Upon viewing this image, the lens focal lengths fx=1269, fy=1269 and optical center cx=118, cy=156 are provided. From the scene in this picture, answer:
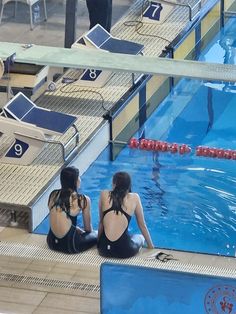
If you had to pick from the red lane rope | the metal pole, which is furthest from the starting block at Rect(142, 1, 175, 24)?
the red lane rope

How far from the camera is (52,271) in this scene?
26.8 feet

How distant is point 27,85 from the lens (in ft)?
34.0

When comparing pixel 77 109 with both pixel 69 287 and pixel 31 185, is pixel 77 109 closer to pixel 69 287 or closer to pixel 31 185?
pixel 31 185

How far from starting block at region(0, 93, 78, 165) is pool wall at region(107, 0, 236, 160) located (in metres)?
0.85

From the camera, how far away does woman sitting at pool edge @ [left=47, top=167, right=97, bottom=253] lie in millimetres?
8297

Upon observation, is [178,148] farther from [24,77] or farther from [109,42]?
[24,77]

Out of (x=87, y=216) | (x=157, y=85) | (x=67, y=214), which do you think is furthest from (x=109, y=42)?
(x=67, y=214)

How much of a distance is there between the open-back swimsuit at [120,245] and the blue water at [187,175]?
2.31 ft

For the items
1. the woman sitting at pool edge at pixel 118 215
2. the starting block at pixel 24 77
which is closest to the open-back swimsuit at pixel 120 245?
the woman sitting at pool edge at pixel 118 215

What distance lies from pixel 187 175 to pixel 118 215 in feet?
6.78

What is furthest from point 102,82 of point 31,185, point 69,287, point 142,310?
point 142,310

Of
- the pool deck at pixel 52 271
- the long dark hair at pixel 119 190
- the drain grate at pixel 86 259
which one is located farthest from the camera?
the long dark hair at pixel 119 190

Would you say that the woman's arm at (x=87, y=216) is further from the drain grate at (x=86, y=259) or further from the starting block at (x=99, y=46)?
the starting block at (x=99, y=46)

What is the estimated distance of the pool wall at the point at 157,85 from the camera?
1070 cm
